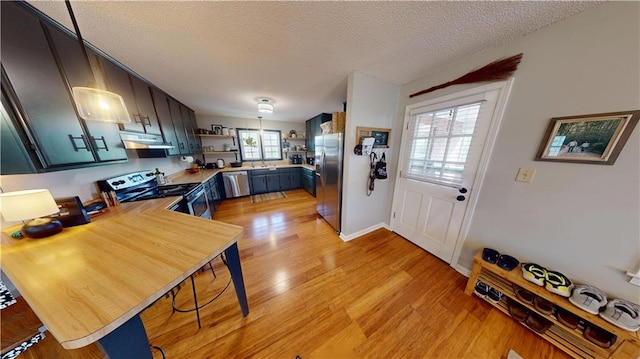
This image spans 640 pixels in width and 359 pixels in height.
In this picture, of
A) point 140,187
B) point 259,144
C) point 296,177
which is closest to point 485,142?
point 296,177

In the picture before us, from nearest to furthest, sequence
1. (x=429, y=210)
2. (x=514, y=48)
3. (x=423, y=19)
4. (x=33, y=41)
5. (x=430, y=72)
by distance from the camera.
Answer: (x=33, y=41) < (x=423, y=19) < (x=514, y=48) < (x=430, y=72) < (x=429, y=210)

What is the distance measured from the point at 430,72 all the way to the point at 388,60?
0.61 metres

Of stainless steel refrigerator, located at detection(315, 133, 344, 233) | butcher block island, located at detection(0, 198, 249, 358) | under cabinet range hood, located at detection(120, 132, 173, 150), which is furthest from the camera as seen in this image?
stainless steel refrigerator, located at detection(315, 133, 344, 233)

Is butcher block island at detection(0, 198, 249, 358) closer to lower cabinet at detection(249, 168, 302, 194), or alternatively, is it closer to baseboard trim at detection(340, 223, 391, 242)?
baseboard trim at detection(340, 223, 391, 242)

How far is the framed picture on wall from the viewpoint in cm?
203

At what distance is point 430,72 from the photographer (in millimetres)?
1840

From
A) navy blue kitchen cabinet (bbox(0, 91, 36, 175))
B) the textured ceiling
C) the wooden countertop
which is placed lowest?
the wooden countertop

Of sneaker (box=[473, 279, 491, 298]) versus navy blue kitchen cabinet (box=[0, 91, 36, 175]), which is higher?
navy blue kitchen cabinet (box=[0, 91, 36, 175])

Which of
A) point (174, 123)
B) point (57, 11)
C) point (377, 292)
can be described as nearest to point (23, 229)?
point (57, 11)

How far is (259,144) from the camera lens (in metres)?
4.41

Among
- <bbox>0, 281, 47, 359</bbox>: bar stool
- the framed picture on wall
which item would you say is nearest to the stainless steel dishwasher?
<bbox>0, 281, 47, 359</bbox>: bar stool

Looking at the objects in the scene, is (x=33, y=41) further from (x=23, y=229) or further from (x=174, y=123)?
(x=174, y=123)

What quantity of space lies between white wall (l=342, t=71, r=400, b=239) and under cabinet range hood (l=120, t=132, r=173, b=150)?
226 cm

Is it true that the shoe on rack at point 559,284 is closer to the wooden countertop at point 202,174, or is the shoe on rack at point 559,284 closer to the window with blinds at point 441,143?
the window with blinds at point 441,143
